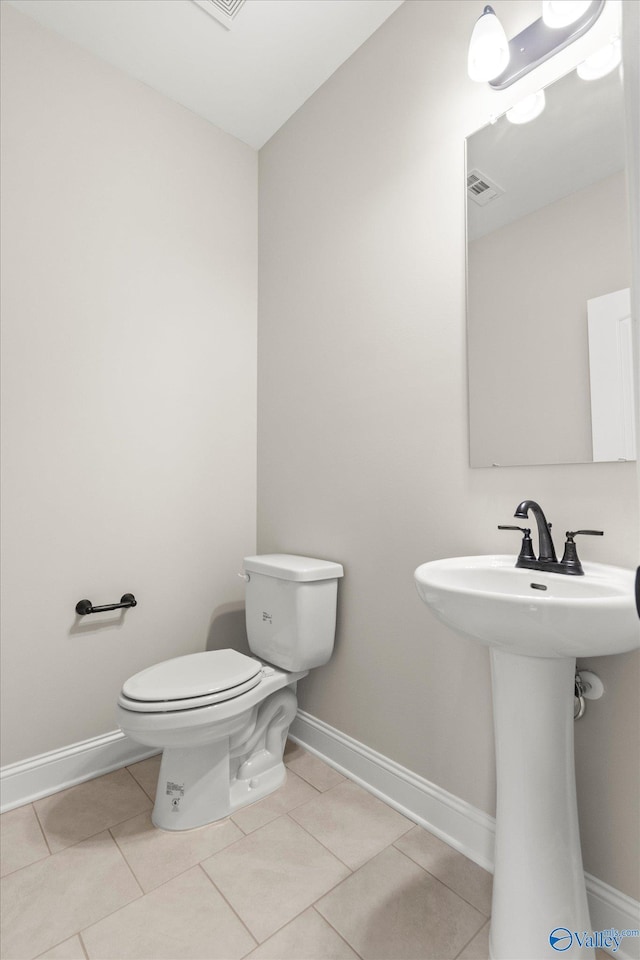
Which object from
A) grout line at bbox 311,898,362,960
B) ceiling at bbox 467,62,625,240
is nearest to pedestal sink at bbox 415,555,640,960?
grout line at bbox 311,898,362,960

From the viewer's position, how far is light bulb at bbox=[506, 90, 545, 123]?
4.14 feet

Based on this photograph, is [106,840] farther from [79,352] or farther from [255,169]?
[255,169]

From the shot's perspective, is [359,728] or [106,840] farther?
[359,728]

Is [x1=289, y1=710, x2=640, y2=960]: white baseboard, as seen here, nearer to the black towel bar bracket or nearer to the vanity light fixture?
the black towel bar bracket

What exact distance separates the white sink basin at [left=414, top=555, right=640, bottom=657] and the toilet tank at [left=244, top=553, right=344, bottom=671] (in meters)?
0.67

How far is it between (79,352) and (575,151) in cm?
163

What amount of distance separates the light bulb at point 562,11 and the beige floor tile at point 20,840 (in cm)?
252

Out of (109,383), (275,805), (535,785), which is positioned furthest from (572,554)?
(109,383)

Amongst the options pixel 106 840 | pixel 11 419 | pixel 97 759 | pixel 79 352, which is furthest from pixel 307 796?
pixel 79 352

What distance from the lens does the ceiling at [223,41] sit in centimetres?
166

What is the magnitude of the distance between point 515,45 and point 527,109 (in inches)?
6.3

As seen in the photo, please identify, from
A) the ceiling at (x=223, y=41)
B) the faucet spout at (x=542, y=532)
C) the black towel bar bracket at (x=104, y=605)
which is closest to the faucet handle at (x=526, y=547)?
the faucet spout at (x=542, y=532)

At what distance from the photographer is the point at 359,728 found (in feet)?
5.68

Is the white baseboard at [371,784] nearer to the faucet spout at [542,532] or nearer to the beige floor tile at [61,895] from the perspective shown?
the beige floor tile at [61,895]
